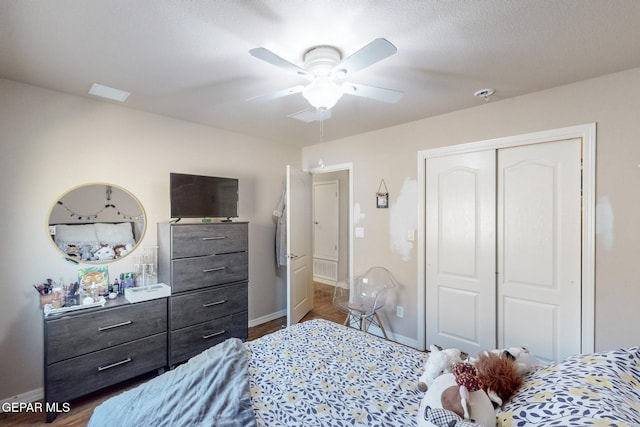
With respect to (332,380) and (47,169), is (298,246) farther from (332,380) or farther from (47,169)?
(47,169)

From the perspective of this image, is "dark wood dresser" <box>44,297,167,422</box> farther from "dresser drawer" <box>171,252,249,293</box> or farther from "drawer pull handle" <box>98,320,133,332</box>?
"dresser drawer" <box>171,252,249,293</box>

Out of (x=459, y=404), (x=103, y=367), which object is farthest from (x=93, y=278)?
(x=459, y=404)

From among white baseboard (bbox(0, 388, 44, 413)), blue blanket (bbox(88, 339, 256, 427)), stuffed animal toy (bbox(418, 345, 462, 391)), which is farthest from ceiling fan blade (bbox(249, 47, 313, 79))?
white baseboard (bbox(0, 388, 44, 413))

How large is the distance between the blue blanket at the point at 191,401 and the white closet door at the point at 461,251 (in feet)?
7.18

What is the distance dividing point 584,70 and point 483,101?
674 millimetres

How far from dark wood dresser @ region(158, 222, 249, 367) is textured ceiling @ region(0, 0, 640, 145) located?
4.10 ft

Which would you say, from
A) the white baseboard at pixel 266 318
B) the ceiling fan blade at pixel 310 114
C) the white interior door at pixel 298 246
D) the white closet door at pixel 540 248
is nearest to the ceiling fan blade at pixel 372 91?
the ceiling fan blade at pixel 310 114

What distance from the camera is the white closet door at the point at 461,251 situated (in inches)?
105

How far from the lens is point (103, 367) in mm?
2203

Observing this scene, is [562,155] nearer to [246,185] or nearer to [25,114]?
[246,185]

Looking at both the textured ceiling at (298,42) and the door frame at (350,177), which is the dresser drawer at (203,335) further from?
the textured ceiling at (298,42)

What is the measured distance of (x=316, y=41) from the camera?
1.65 m

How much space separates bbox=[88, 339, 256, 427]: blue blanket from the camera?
3.74ft

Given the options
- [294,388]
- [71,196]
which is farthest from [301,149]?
[294,388]
